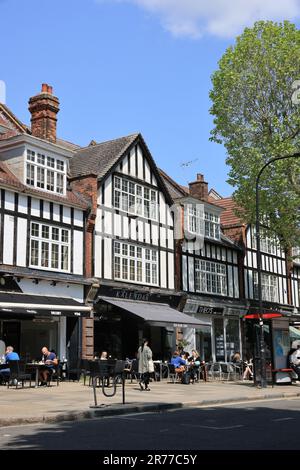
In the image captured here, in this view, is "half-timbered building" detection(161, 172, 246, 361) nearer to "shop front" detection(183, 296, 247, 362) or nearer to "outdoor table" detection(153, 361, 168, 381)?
"shop front" detection(183, 296, 247, 362)

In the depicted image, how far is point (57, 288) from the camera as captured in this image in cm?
2303

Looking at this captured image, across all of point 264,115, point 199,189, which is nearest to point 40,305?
point 264,115

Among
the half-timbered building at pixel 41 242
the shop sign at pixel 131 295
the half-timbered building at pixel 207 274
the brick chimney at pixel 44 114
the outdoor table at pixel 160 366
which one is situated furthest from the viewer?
the half-timbered building at pixel 207 274

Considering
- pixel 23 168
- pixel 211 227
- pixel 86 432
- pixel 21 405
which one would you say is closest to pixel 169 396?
pixel 21 405

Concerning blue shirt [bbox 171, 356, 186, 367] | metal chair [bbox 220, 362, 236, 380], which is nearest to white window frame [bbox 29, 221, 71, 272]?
blue shirt [bbox 171, 356, 186, 367]

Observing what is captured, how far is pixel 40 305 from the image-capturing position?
816 inches

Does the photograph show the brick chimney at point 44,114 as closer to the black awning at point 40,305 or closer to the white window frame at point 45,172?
the white window frame at point 45,172

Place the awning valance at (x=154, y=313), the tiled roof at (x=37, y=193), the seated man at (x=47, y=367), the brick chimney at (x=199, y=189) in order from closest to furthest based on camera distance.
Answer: the seated man at (x=47, y=367)
the tiled roof at (x=37, y=193)
the awning valance at (x=154, y=313)
the brick chimney at (x=199, y=189)

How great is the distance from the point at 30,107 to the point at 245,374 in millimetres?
15308

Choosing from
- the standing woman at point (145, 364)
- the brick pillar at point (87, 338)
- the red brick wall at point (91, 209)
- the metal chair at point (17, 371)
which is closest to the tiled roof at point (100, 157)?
the red brick wall at point (91, 209)

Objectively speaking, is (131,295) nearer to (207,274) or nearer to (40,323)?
(40,323)

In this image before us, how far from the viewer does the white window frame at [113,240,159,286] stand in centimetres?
2600

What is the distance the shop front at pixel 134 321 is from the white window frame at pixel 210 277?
255 cm

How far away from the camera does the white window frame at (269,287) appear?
36875mm
